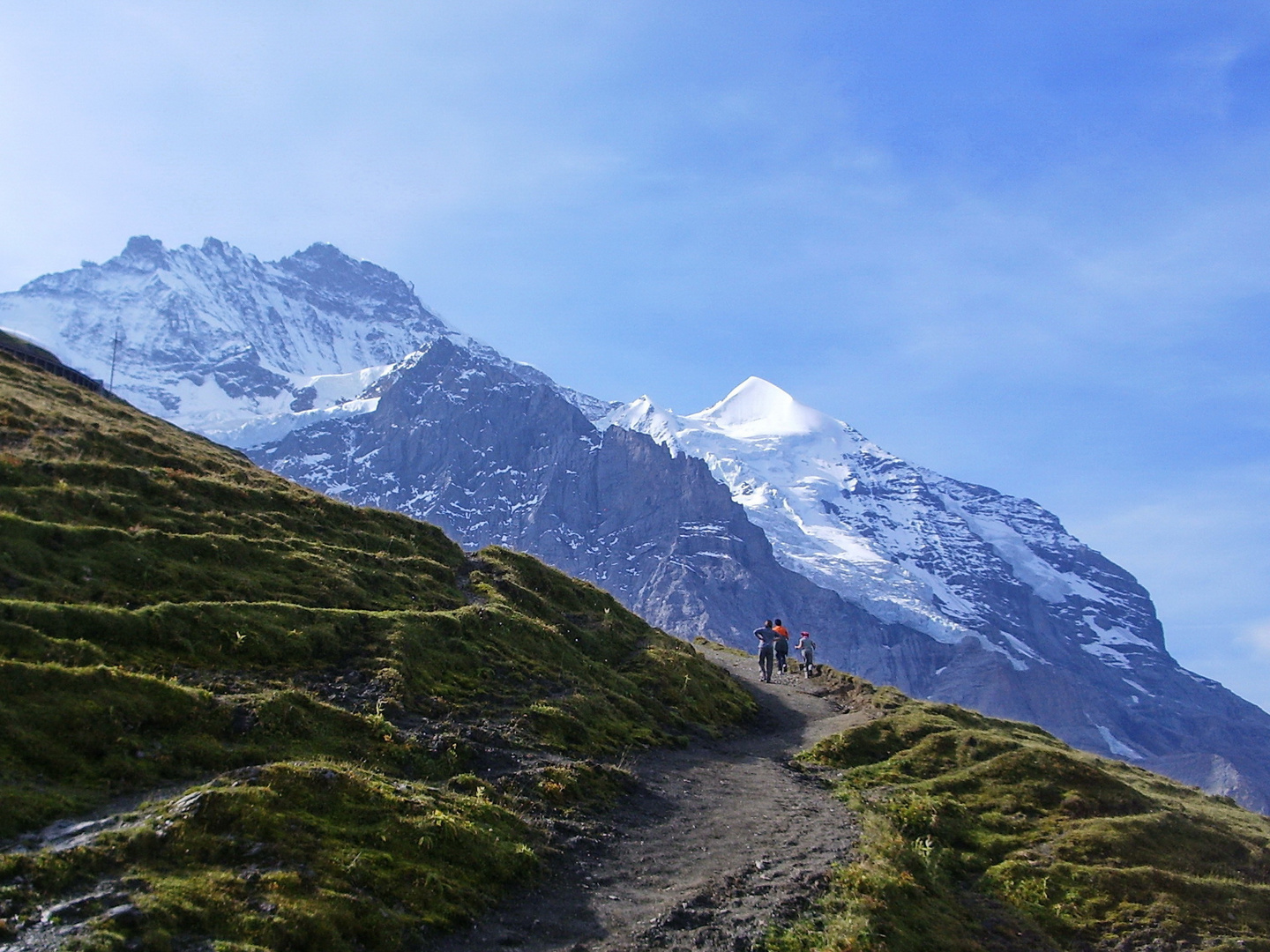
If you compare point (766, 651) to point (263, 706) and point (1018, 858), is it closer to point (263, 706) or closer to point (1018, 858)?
point (1018, 858)

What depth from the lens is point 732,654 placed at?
6456cm

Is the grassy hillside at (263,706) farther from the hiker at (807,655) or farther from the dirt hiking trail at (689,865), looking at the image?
the hiker at (807,655)

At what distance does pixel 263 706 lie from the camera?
21.1 metres

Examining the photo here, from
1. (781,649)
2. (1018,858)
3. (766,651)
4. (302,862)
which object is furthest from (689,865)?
(781,649)

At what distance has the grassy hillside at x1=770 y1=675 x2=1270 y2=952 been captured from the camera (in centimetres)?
1986

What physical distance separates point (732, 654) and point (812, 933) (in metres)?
47.4

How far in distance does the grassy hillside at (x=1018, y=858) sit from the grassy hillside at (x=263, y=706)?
692cm

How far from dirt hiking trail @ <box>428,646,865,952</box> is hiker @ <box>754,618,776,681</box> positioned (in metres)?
17.2

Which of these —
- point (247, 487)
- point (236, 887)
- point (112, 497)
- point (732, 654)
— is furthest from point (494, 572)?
point (236, 887)

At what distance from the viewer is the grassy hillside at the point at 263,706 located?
14.6 metres

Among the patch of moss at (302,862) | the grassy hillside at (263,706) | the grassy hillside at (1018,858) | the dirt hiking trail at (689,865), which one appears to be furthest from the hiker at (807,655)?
the patch of moss at (302,862)

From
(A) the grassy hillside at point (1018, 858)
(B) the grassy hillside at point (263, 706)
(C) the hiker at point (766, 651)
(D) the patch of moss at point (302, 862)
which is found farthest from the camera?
(C) the hiker at point (766, 651)

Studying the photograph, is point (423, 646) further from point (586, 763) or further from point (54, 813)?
point (54, 813)

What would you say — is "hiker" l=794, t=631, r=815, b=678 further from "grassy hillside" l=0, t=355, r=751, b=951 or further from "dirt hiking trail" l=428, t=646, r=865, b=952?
"dirt hiking trail" l=428, t=646, r=865, b=952
